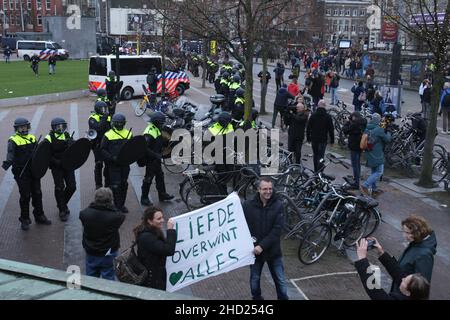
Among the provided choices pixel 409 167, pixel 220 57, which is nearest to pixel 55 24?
pixel 220 57

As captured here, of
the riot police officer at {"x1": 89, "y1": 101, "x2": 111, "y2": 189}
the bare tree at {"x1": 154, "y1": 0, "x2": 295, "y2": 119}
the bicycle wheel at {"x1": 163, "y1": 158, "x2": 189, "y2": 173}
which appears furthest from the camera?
the bare tree at {"x1": 154, "y1": 0, "x2": 295, "y2": 119}

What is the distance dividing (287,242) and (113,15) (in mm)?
69880

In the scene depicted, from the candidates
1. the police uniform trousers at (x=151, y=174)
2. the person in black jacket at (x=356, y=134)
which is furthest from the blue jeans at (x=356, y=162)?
the police uniform trousers at (x=151, y=174)

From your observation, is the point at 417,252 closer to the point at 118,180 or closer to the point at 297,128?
the point at 118,180

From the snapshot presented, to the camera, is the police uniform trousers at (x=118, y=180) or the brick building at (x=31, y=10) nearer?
the police uniform trousers at (x=118, y=180)

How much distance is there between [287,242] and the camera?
8.12m

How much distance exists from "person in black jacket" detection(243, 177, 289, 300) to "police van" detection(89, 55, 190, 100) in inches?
756

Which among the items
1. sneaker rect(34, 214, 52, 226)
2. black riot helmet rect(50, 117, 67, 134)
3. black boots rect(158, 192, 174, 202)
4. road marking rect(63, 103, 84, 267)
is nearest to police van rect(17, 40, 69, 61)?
road marking rect(63, 103, 84, 267)

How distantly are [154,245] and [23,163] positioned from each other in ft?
14.2

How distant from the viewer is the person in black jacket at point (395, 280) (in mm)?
3840

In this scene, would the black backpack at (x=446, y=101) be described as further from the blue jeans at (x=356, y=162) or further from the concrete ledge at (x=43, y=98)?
the concrete ledge at (x=43, y=98)

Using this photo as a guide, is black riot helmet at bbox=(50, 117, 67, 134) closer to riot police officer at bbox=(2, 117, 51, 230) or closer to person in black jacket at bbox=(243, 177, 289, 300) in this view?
riot police officer at bbox=(2, 117, 51, 230)

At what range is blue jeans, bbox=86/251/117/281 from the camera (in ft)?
18.9

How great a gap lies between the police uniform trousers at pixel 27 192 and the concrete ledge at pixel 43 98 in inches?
594
